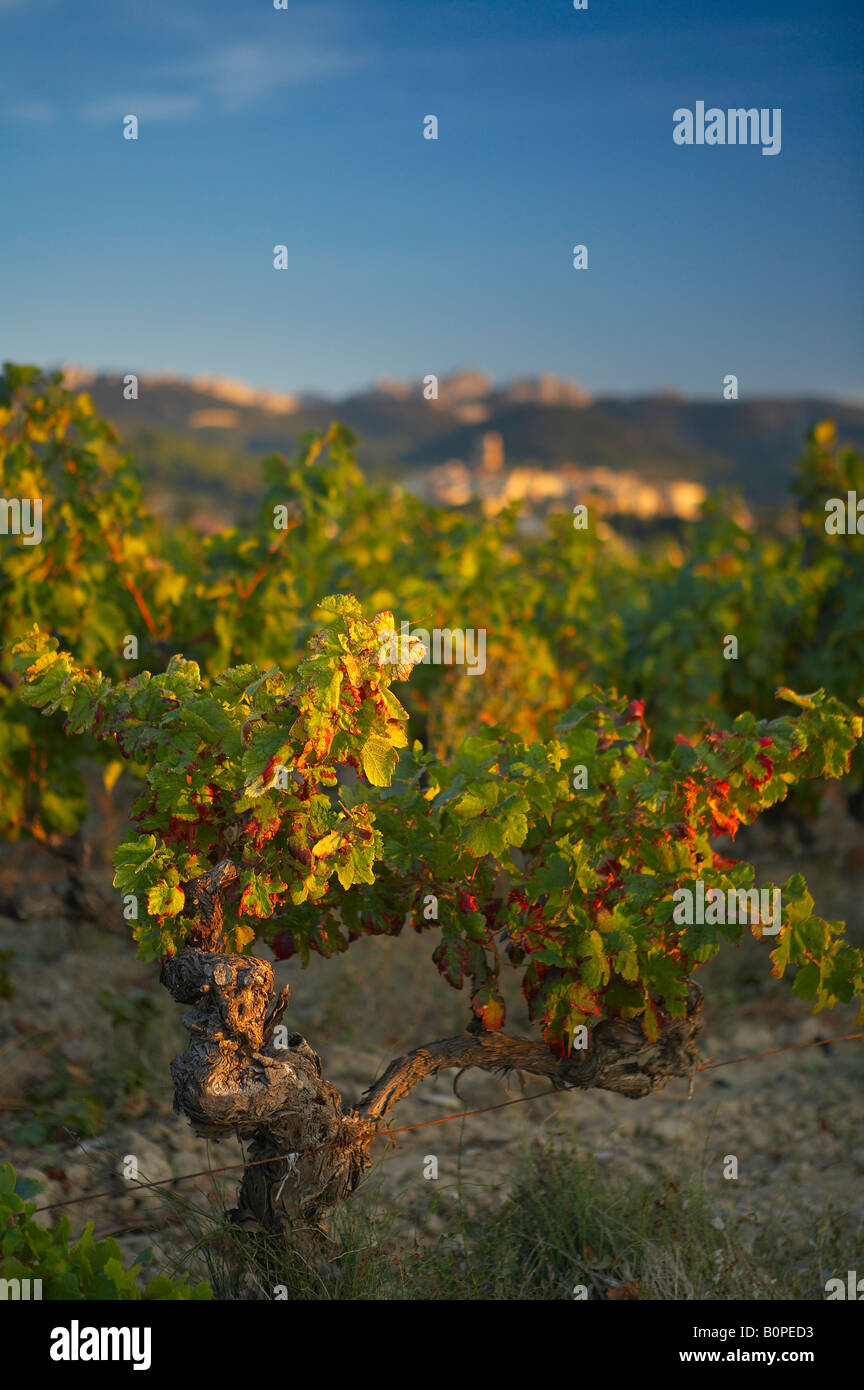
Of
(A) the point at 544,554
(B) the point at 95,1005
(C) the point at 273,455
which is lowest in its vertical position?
(B) the point at 95,1005

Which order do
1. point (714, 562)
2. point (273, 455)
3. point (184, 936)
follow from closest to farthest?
point (184, 936) → point (273, 455) → point (714, 562)

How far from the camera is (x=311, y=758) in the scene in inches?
90.0

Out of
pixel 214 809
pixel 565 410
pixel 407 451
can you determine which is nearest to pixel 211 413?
pixel 407 451

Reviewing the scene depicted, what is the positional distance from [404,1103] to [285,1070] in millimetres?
2241

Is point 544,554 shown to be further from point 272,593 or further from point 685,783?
point 685,783

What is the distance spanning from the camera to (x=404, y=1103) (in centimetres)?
449

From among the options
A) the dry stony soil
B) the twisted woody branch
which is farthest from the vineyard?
the dry stony soil

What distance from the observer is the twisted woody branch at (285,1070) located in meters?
2.33

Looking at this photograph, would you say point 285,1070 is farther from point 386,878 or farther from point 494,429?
point 494,429

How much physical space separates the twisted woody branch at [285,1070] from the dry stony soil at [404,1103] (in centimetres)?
32

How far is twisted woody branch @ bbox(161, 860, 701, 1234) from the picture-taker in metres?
2.33

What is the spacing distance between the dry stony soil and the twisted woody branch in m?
0.32

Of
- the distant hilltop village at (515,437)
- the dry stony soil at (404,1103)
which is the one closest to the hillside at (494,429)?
the distant hilltop village at (515,437)

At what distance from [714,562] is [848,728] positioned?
4751 mm
